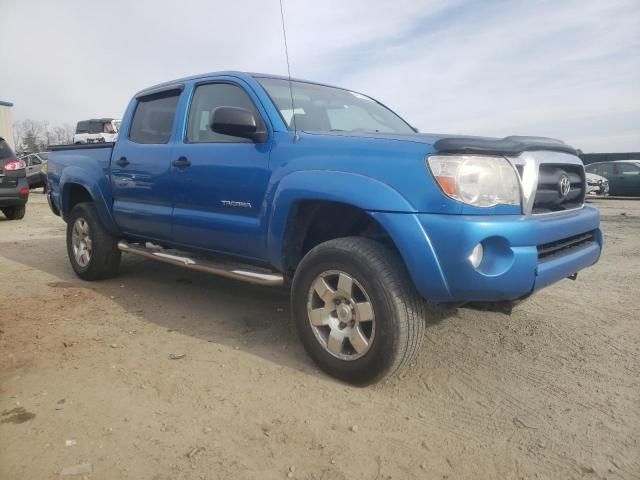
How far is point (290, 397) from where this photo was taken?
261 cm

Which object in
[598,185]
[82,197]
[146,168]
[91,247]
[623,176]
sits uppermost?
[146,168]

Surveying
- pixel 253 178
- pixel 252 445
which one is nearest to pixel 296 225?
pixel 253 178

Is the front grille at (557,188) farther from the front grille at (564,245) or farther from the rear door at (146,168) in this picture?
the rear door at (146,168)

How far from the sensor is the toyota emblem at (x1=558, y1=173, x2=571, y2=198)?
2.86 metres

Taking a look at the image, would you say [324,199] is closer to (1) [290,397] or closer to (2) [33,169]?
(1) [290,397]

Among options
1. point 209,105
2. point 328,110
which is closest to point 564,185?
point 328,110

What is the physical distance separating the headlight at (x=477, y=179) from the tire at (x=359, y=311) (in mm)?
508

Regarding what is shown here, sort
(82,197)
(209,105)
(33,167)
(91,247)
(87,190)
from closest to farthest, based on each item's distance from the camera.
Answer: (209,105)
(91,247)
(87,190)
(82,197)
(33,167)

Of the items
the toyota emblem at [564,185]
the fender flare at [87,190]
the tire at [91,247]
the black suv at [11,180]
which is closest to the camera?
the toyota emblem at [564,185]

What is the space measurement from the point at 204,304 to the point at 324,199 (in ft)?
6.44

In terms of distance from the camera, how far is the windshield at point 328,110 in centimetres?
339

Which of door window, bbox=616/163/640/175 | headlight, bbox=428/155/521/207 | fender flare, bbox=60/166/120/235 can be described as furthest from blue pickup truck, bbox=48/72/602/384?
door window, bbox=616/163/640/175

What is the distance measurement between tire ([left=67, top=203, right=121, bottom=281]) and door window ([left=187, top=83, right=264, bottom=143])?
1.67 meters

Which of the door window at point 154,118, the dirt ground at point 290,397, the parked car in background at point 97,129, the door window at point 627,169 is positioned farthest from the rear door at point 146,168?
the parked car in background at point 97,129
